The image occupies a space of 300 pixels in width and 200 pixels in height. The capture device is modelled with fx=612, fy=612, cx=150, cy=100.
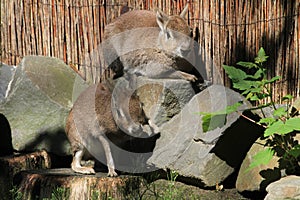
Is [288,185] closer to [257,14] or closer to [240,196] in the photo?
[240,196]

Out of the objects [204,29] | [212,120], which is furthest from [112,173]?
[204,29]

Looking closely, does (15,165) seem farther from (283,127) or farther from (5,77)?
(283,127)

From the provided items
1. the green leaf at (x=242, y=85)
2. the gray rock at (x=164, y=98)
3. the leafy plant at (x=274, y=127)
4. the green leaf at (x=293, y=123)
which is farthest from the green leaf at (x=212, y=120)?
the gray rock at (x=164, y=98)

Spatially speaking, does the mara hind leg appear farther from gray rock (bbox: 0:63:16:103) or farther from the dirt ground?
gray rock (bbox: 0:63:16:103)

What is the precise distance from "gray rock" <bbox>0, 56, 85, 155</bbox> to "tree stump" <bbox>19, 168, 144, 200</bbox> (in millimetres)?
1563

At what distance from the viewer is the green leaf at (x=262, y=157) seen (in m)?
5.64

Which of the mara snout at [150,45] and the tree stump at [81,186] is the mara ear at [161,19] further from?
the tree stump at [81,186]

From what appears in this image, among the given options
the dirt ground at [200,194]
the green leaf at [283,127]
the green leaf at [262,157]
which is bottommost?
the dirt ground at [200,194]

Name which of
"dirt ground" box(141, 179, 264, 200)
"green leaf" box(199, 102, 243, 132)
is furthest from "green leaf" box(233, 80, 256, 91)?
"dirt ground" box(141, 179, 264, 200)

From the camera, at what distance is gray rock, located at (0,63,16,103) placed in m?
8.49

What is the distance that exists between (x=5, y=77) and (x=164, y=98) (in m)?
2.72

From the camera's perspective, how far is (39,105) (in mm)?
7973

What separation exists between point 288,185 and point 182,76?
2.61 metres

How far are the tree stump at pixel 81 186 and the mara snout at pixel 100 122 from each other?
50 centimetres
